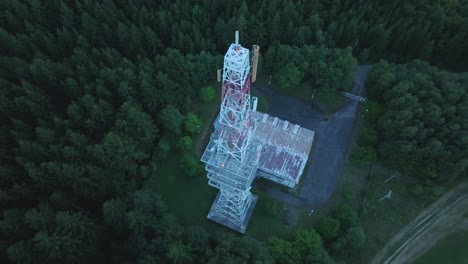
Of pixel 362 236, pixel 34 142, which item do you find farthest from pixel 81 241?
pixel 362 236

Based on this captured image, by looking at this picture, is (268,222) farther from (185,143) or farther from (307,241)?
(185,143)

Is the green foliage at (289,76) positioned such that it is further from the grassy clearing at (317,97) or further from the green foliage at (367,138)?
the green foliage at (367,138)

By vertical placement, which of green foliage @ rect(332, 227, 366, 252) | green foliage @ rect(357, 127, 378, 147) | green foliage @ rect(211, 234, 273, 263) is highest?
green foliage @ rect(357, 127, 378, 147)

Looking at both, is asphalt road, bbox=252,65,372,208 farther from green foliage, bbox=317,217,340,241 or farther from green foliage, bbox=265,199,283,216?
green foliage, bbox=317,217,340,241

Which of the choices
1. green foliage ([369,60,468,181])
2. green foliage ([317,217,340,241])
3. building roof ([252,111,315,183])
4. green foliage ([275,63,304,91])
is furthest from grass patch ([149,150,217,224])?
green foliage ([369,60,468,181])

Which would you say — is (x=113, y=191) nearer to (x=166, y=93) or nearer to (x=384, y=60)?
(x=166, y=93)

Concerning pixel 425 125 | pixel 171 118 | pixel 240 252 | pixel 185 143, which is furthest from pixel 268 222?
pixel 425 125
